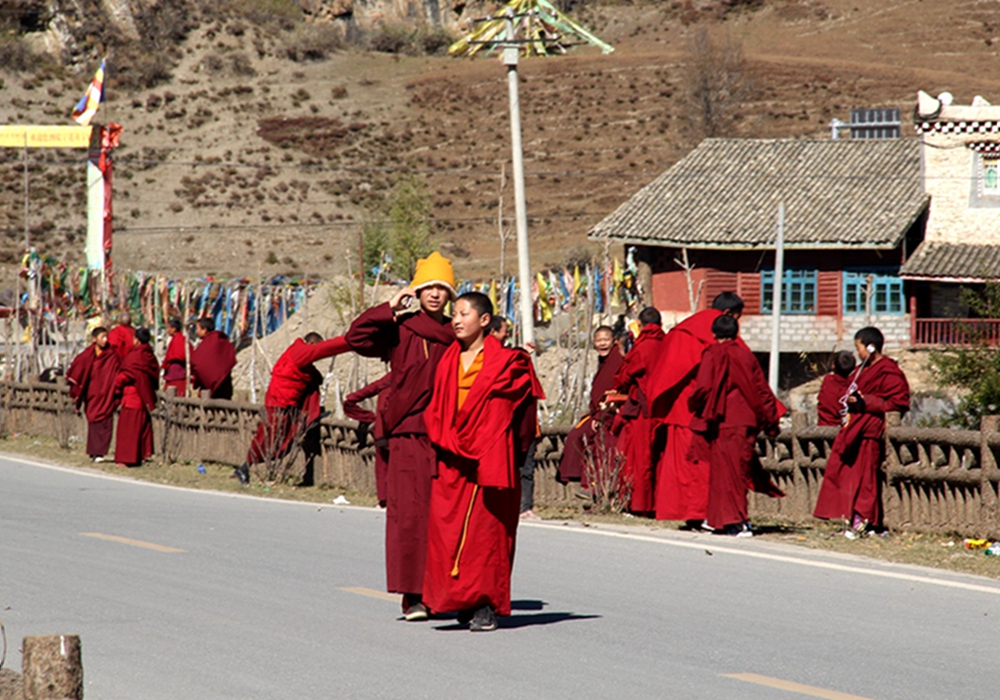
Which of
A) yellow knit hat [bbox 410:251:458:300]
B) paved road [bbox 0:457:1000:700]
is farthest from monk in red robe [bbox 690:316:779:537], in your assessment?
yellow knit hat [bbox 410:251:458:300]

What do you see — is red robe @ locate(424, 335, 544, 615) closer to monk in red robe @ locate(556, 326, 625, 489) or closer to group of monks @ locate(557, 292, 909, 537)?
group of monks @ locate(557, 292, 909, 537)

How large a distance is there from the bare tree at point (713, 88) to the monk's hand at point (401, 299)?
71.9 meters

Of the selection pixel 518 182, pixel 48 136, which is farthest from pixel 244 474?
pixel 48 136

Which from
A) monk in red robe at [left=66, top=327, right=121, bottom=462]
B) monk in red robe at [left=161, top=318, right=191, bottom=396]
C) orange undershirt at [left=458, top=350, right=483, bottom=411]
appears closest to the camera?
orange undershirt at [left=458, top=350, right=483, bottom=411]

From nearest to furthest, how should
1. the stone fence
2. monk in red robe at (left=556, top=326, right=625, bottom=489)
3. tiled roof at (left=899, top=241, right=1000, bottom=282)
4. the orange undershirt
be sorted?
the orange undershirt → the stone fence → monk in red robe at (left=556, top=326, right=625, bottom=489) → tiled roof at (left=899, top=241, right=1000, bottom=282)

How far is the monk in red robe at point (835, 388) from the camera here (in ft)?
44.1

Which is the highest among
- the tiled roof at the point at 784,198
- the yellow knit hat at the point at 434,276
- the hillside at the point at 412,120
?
the hillside at the point at 412,120

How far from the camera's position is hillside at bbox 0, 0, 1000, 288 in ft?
239

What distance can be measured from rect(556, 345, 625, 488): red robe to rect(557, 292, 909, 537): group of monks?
314 mm

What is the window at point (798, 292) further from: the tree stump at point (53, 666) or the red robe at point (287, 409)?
the tree stump at point (53, 666)

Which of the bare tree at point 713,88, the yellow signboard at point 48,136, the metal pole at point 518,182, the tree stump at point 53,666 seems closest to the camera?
the tree stump at point 53,666

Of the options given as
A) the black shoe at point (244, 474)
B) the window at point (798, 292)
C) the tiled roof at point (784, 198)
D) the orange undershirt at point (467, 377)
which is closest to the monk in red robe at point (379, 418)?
the orange undershirt at point (467, 377)

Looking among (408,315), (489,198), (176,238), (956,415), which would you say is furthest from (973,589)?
(489,198)

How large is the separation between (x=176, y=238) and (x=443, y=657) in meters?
→ 66.6
